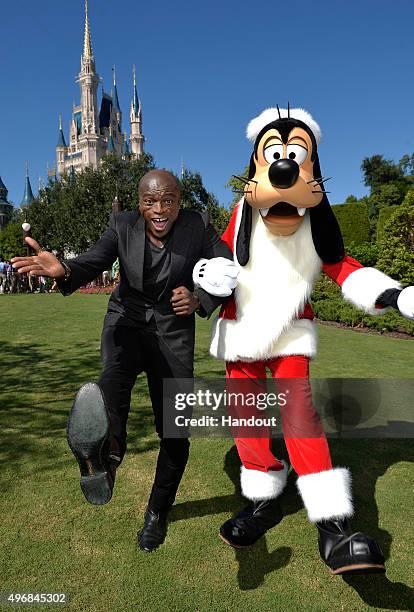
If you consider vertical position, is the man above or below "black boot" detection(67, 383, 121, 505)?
above

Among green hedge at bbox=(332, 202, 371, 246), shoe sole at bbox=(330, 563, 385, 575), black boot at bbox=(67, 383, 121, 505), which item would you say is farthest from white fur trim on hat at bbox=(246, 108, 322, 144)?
green hedge at bbox=(332, 202, 371, 246)

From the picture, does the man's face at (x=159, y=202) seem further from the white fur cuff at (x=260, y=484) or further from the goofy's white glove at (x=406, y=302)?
the white fur cuff at (x=260, y=484)

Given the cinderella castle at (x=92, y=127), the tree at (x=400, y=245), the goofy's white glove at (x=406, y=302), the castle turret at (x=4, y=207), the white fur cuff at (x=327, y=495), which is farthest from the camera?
the cinderella castle at (x=92, y=127)

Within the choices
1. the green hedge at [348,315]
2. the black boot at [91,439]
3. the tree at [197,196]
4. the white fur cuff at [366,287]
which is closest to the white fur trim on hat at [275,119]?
the white fur cuff at [366,287]

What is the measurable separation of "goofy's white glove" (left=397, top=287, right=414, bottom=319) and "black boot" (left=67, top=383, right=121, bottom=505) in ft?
5.38

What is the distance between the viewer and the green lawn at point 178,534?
2059 mm

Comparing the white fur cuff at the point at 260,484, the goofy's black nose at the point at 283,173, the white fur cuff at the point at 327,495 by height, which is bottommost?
the white fur cuff at the point at 260,484

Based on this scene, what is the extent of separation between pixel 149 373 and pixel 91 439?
0.66m

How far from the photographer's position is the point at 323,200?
264 centimetres

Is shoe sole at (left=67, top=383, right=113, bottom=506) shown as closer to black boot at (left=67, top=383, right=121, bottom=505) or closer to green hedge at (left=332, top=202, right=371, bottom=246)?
black boot at (left=67, top=383, right=121, bottom=505)

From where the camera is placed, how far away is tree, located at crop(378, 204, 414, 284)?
10.8 meters

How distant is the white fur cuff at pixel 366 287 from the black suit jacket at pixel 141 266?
30.8 inches

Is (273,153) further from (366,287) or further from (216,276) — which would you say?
(366,287)

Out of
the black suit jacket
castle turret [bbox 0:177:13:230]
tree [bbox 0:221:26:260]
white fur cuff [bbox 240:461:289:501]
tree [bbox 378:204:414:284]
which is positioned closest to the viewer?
the black suit jacket
